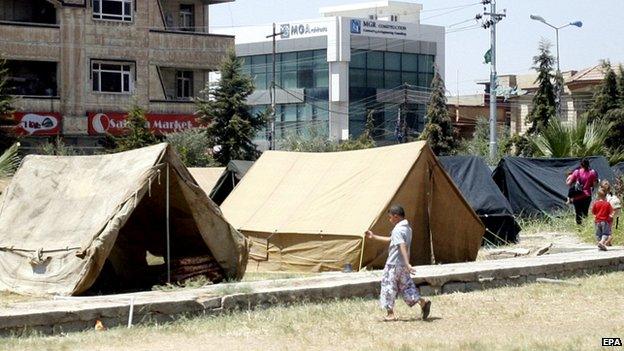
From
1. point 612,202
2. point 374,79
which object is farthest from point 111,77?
point 374,79

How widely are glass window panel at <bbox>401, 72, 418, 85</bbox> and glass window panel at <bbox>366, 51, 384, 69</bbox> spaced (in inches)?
82.9

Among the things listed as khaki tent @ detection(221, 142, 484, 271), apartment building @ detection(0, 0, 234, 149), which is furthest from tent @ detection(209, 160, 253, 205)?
apartment building @ detection(0, 0, 234, 149)

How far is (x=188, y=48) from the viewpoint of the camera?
165 feet

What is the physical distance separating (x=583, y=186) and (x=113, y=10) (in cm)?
2958

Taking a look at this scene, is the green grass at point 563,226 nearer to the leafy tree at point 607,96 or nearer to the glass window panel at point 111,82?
the glass window panel at point 111,82

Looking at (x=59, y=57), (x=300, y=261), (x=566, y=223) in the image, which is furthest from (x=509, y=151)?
(x=300, y=261)

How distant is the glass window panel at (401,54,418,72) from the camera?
8238 cm

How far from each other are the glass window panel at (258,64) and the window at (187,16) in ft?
94.9

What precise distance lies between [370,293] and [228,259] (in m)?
2.16

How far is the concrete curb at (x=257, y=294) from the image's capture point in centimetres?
1173

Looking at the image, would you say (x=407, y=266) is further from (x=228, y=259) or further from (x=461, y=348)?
(x=228, y=259)

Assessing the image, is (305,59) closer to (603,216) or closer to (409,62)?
(409,62)

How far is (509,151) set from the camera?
5681 cm

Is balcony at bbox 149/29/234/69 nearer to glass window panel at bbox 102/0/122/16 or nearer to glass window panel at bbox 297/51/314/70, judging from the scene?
glass window panel at bbox 102/0/122/16
